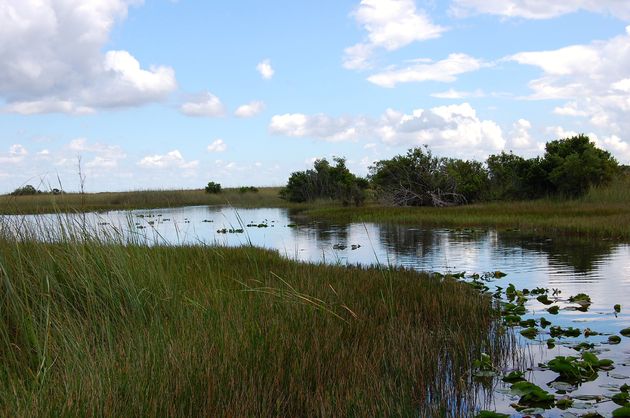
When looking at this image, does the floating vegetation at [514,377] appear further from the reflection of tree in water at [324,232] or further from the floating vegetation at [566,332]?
the reflection of tree in water at [324,232]

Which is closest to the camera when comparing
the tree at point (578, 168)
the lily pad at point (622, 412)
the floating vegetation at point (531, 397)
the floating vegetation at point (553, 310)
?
the lily pad at point (622, 412)

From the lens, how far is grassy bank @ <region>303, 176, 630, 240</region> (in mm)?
23781

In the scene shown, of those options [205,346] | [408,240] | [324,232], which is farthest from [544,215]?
[205,346]

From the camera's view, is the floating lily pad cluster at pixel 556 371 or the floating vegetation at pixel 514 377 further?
the floating vegetation at pixel 514 377

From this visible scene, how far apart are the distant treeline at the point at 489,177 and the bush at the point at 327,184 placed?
0.41 feet

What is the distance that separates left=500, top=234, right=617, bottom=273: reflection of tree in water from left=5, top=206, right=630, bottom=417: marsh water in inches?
1.1

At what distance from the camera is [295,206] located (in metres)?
56.3

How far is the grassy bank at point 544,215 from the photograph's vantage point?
23.8 meters

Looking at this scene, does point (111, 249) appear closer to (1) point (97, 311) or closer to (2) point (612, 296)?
(1) point (97, 311)

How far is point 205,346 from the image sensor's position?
533 cm

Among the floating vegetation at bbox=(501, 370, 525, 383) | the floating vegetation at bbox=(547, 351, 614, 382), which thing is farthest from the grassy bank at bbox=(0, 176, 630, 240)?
the floating vegetation at bbox=(547, 351, 614, 382)

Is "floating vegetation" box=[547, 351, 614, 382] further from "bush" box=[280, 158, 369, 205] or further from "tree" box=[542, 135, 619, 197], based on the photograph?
"bush" box=[280, 158, 369, 205]

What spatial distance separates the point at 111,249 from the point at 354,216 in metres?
30.3

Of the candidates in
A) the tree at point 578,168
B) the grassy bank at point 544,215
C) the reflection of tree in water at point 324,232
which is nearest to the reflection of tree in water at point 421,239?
the reflection of tree in water at point 324,232
